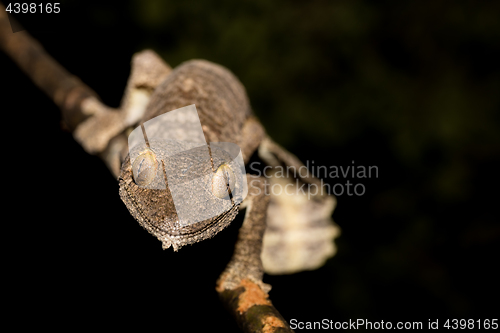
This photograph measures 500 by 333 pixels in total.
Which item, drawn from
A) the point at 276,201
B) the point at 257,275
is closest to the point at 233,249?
the point at 257,275

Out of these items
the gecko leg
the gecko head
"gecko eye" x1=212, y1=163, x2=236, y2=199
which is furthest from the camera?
the gecko leg

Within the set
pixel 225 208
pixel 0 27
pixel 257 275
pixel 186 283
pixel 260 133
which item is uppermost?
pixel 0 27

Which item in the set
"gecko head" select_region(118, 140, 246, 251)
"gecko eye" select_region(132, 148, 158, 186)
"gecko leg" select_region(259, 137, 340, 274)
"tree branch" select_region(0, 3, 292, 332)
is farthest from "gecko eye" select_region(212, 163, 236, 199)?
"gecko leg" select_region(259, 137, 340, 274)

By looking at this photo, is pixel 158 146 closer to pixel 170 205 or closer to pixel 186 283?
pixel 170 205

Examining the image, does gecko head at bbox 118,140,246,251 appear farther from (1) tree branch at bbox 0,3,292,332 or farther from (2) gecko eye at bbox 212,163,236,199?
A: (1) tree branch at bbox 0,3,292,332

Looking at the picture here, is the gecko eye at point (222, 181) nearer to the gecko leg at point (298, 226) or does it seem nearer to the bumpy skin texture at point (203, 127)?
the bumpy skin texture at point (203, 127)

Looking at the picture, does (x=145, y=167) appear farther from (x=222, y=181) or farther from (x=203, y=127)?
(x=203, y=127)

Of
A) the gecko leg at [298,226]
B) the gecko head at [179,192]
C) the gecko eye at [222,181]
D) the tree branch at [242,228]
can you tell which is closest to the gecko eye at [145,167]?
the gecko head at [179,192]
